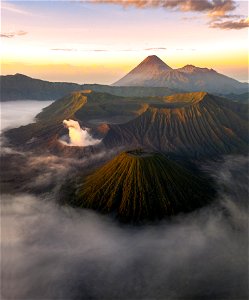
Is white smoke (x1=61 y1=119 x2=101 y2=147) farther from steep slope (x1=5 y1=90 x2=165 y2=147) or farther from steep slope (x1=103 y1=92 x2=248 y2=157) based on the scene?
steep slope (x1=103 y1=92 x2=248 y2=157)

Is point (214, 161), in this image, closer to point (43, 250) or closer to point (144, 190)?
point (144, 190)

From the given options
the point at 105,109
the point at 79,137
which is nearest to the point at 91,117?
the point at 105,109

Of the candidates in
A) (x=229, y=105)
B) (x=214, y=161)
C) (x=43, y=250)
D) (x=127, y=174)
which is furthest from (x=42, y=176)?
(x=229, y=105)

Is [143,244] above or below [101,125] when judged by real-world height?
below

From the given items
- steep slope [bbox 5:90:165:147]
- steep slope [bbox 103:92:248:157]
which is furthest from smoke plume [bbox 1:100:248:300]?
steep slope [bbox 5:90:165:147]

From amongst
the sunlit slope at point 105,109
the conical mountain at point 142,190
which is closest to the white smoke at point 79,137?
the sunlit slope at point 105,109

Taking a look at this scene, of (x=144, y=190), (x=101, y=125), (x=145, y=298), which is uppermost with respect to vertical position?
(x=101, y=125)
